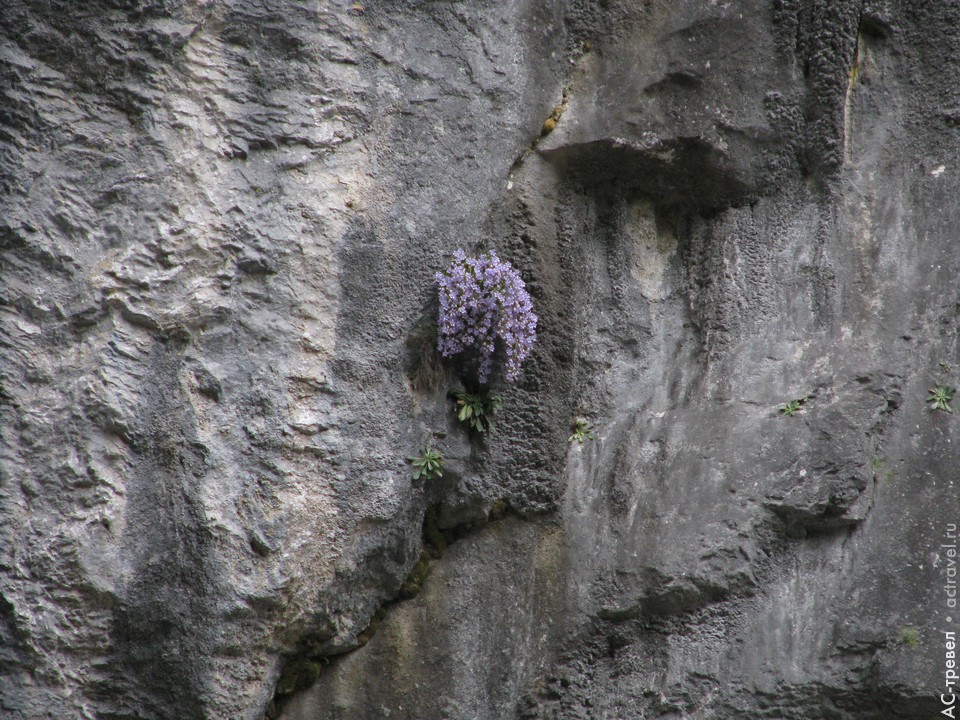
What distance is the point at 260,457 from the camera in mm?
3539

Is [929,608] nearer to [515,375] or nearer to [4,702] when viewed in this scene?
[515,375]

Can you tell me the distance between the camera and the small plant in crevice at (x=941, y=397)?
3922 millimetres

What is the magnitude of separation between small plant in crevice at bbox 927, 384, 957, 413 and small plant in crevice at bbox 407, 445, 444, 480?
6.73 ft

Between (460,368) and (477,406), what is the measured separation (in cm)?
18

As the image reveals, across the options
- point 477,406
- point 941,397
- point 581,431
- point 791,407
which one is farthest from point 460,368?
point 941,397

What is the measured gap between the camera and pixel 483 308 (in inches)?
151

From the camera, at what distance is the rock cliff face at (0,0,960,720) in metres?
3.43

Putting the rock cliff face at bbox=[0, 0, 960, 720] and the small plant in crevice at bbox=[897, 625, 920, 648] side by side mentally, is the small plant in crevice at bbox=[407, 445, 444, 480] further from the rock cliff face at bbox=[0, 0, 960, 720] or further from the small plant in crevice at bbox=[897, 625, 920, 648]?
the small plant in crevice at bbox=[897, 625, 920, 648]

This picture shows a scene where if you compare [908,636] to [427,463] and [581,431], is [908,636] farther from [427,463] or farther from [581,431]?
[427,463]

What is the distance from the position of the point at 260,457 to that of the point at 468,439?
35.6 inches

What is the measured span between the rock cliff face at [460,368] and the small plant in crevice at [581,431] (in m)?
0.03

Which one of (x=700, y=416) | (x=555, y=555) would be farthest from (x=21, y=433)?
(x=700, y=416)

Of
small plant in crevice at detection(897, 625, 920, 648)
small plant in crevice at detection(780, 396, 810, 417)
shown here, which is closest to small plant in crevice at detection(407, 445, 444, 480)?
small plant in crevice at detection(780, 396, 810, 417)

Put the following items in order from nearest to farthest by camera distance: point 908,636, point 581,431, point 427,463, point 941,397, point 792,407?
1. point 908,636
2. point 427,463
3. point 941,397
4. point 792,407
5. point 581,431
